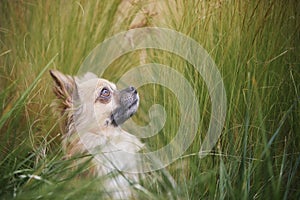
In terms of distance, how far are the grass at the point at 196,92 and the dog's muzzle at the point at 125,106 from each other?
11 centimetres

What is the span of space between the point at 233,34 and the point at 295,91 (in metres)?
0.39

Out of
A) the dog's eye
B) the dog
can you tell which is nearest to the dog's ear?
the dog

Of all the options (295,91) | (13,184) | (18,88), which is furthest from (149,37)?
(13,184)

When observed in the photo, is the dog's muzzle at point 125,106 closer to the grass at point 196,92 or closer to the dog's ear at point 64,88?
the grass at point 196,92

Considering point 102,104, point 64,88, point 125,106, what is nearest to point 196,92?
point 125,106

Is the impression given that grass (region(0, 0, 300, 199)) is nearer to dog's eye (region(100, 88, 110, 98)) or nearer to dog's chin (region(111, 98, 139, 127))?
dog's chin (region(111, 98, 139, 127))

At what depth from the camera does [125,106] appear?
2645 millimetres

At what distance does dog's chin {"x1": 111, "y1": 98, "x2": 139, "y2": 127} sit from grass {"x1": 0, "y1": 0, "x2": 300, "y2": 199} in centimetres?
11

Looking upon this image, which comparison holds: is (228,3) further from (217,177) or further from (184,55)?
Result: (217,177)

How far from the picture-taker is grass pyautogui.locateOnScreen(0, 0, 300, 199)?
6.56ft

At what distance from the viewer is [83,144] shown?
257cm

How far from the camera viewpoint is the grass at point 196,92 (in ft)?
6.56

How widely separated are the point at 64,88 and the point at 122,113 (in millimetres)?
338

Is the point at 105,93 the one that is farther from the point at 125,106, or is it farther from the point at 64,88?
the point at 64,88
